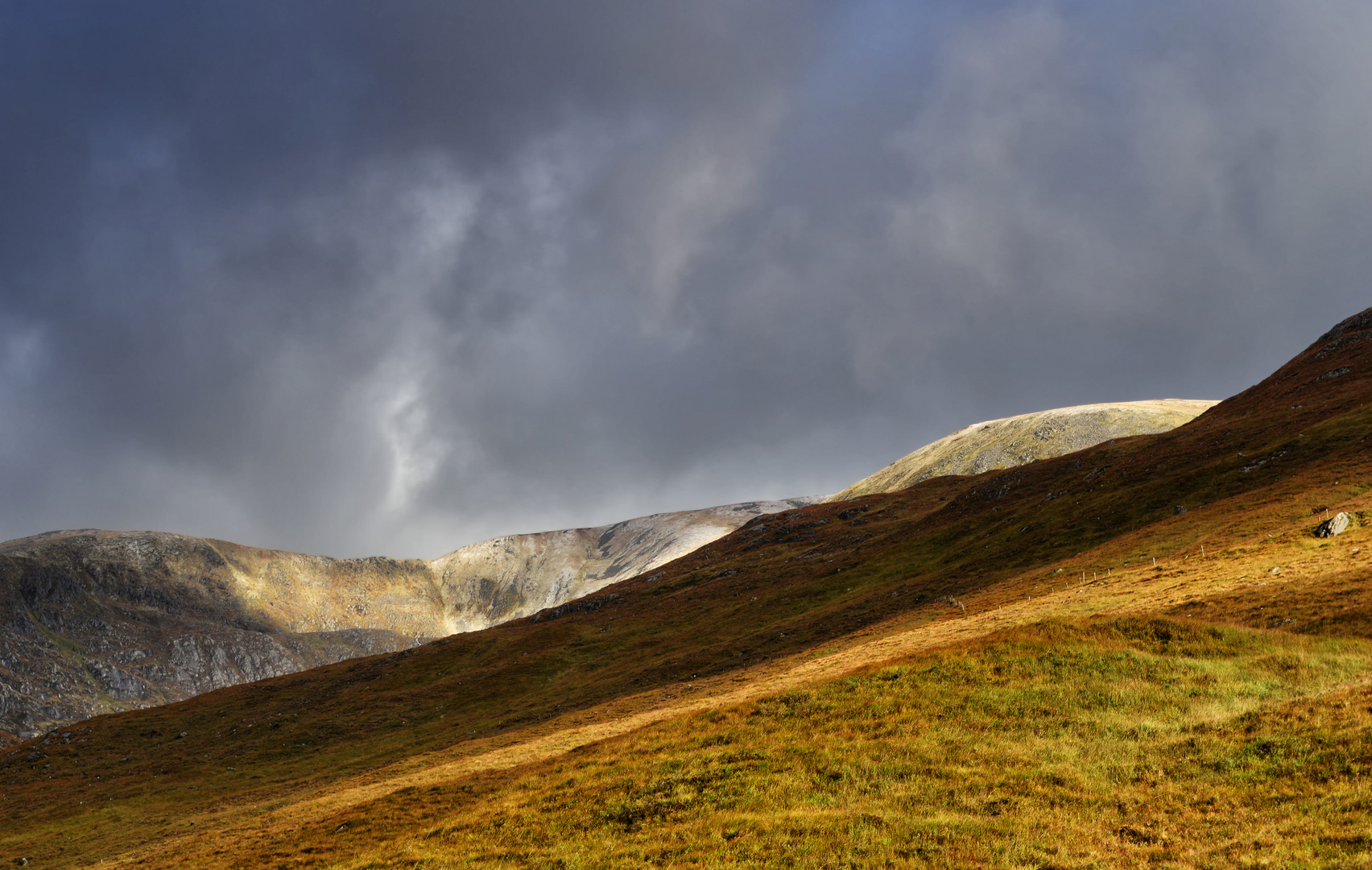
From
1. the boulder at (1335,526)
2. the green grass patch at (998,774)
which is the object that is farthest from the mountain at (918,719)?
the boulder at (1335,526)

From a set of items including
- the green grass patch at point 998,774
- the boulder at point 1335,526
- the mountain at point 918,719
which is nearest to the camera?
the green grass patch at point 998,774

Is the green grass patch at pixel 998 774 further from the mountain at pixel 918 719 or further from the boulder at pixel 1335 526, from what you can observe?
the boulder at pixel 1335 526

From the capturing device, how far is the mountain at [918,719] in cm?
1777

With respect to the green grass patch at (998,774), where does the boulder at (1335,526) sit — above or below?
below

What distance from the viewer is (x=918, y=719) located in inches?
985

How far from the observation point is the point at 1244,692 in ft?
77.5

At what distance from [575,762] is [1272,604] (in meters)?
33.9

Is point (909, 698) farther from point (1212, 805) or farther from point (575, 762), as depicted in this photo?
point (575, 762)

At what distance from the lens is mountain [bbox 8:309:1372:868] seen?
58.3 feet

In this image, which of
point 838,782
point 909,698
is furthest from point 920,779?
point 909,698

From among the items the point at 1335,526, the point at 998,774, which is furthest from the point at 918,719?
the point at 1335,526

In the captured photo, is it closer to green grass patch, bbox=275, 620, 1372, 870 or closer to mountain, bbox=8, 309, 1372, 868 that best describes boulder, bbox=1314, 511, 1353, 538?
mountain, bbox=8, 309, 1372, 868

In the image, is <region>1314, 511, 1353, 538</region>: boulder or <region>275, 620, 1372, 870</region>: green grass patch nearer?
<region>275, 620, 1372, 870</region>: green grass patch

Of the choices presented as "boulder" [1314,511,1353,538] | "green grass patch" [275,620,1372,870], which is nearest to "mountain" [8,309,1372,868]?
"green grass patch" [275,620,1372,870]
